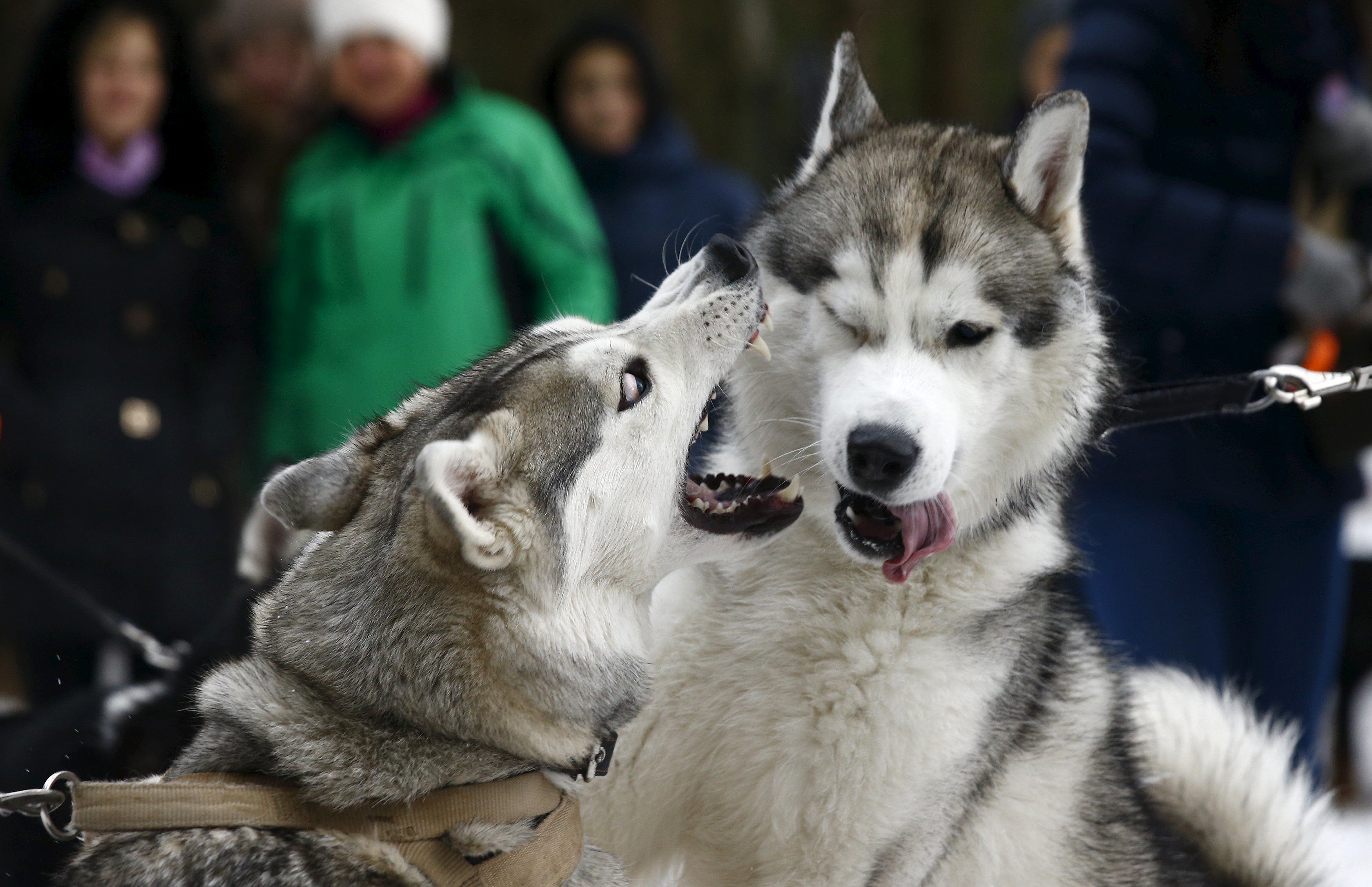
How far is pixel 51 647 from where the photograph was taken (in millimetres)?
4027

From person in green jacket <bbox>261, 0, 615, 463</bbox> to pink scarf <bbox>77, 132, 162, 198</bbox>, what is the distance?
500mm

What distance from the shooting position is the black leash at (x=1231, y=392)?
108 inches

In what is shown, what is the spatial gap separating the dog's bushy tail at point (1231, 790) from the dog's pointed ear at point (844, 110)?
147 cm

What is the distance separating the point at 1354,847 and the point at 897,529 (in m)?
3.59

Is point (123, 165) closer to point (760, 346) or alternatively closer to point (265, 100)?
point (265, 100)

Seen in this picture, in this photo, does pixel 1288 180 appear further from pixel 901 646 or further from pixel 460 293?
pixel 460 293

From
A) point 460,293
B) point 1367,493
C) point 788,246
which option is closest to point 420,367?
point 460,293

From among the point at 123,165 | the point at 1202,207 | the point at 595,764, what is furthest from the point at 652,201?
the point at 595,764

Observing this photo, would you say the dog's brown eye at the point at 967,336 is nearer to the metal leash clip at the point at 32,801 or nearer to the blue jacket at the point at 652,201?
the metal leash clip at the point at 32,801

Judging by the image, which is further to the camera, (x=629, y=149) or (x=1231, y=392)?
(x=629, y=149)

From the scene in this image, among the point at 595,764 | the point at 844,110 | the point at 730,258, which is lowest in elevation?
the point at 595,764

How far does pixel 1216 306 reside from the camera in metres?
3.41

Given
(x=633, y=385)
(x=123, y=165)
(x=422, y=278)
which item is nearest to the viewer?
(x=633, y=385)

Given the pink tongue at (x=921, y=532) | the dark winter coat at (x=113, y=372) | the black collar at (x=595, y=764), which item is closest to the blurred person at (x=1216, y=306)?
the pink tongue at (x=921, y=532)
